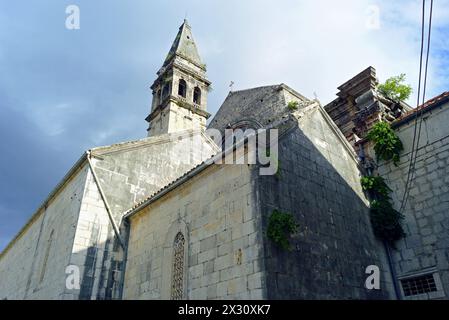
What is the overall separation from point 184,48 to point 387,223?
19545 mm

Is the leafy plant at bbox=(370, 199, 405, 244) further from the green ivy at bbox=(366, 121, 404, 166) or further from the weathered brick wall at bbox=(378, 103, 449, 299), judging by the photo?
the green ivy at bbox=(366, 121, 404, 166)

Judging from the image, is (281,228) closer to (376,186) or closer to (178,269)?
(178,269)

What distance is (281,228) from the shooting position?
681 centimetres

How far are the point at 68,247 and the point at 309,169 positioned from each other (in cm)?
782

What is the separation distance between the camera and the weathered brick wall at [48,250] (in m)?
11.1

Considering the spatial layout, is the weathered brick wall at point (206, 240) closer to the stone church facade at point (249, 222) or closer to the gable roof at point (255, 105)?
the stone church facade at point (249, 222)

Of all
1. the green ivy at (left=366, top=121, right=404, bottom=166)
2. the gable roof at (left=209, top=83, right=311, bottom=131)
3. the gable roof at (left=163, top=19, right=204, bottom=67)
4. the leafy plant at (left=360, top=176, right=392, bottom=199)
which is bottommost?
the leafy plant at (left=360, top=176, right=392, bottom=199)

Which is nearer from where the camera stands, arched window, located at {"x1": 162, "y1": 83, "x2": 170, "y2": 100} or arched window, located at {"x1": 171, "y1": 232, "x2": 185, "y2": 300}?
arched window, located at {"x1": 171, "y1": 232, "x2": 185, "y2": 300}

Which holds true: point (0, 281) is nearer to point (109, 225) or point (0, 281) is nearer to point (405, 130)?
point (109, 225)

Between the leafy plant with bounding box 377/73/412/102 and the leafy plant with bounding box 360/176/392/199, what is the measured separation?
4.87 meters

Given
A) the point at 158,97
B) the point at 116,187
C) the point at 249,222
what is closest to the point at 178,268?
the point at 249,222

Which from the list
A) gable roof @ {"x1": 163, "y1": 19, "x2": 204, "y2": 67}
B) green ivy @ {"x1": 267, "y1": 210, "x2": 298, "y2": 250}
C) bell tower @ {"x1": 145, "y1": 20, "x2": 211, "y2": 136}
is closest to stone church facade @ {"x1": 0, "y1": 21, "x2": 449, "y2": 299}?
green ivy @ {"x1": 267, "y1": 210, "x2": 298, "y2": 250}

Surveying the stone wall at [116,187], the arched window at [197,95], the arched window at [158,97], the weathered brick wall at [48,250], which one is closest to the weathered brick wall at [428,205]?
the stone wall at [116,187]

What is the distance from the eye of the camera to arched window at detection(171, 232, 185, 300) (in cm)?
860
